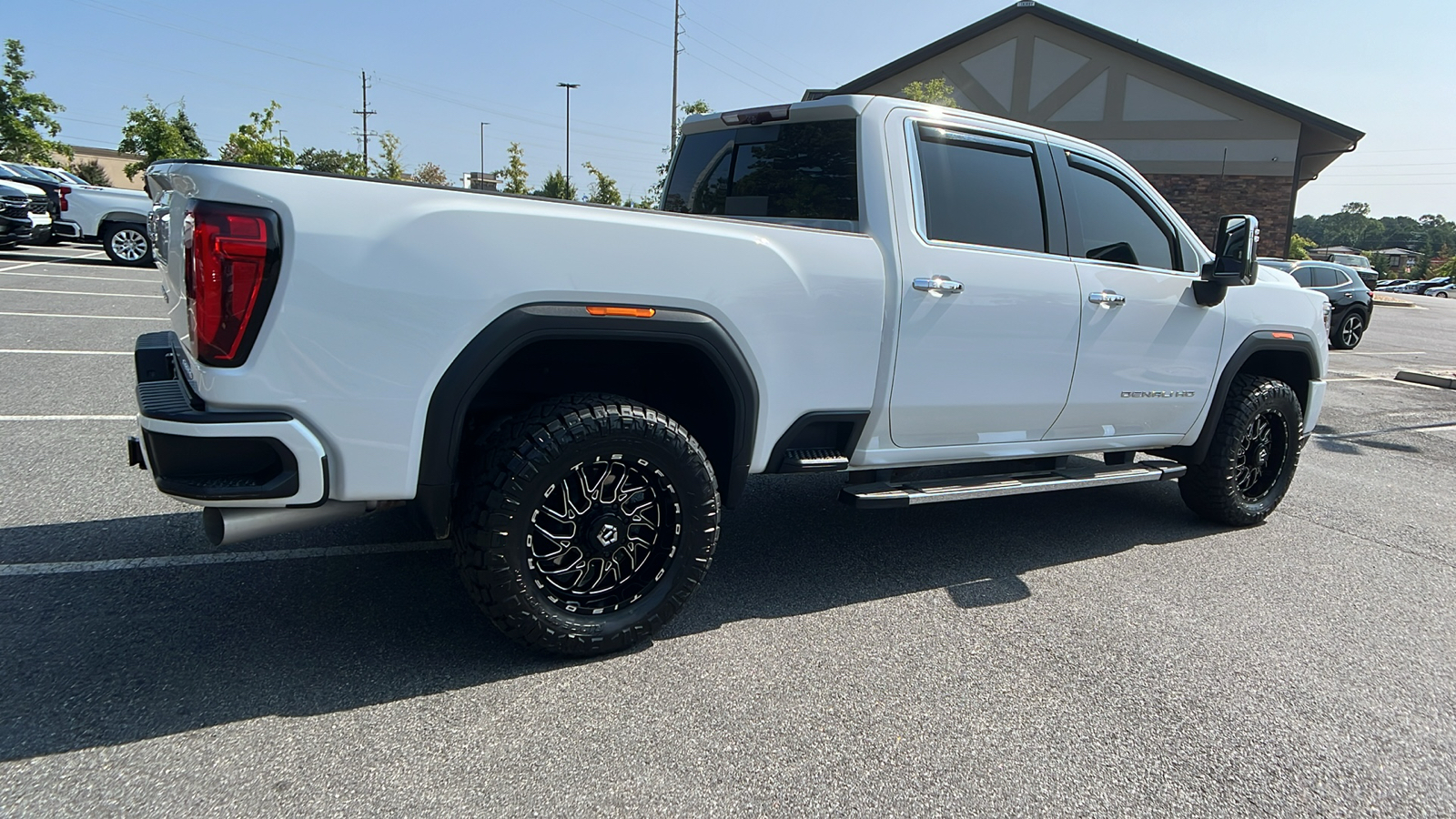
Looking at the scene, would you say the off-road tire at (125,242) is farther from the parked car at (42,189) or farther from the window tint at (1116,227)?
the window tint at (1116,227)

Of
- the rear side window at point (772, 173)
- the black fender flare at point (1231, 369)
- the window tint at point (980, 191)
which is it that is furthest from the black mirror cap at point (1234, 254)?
the rear side window at point (772, 173)

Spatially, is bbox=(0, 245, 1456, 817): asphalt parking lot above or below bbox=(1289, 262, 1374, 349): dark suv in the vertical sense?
below

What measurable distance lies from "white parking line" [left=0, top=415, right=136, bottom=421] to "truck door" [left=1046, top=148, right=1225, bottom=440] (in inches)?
228

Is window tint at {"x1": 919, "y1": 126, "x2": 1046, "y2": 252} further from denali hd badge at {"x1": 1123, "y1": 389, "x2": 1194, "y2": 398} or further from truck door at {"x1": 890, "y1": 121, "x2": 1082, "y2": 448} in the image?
denali hd badge at {"x1": 1123, "y1": 389, "x2": 1194, "y2": 398}

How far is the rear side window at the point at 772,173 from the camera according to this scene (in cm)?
378

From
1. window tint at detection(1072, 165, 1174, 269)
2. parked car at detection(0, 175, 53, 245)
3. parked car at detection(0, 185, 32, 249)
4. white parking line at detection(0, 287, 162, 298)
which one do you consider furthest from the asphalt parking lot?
parked car at detection(0, 175, 53, 245)

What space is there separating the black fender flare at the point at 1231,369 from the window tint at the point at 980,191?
5.16ft

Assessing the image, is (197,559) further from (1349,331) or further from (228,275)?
(1349,331)

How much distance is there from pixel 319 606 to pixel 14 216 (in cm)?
1847

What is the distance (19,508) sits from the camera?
13.5ft

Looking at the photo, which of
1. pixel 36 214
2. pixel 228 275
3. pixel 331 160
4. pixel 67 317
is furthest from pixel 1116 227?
pixel 331 160

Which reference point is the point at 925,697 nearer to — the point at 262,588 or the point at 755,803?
the point at 755,803

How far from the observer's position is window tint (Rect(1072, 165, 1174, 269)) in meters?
4.36

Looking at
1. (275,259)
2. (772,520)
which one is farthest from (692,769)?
(772,520)
